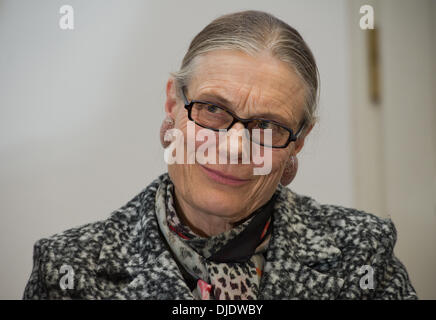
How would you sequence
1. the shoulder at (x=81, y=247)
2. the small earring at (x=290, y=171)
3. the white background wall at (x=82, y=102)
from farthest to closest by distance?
the small earring at (x=290, y=171) → the white background wall at (x=82, y=102) → the shoulder at (x=81, y=247)

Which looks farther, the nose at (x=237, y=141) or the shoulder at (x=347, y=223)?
the shoulder at (x=347, y=223)

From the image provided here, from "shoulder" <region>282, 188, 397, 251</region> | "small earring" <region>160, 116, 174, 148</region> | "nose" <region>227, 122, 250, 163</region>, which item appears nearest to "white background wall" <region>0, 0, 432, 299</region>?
"small earring" <region>160, 116, 174, 148</region>

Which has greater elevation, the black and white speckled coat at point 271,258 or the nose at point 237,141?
the nose at point 237,141

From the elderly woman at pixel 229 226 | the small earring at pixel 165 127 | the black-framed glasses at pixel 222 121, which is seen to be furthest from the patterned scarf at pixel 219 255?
the black-framed glasses at pixel 222 121

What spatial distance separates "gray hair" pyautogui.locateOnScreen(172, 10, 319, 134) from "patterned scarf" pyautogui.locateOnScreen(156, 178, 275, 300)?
0.32 m

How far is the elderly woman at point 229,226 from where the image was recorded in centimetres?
113

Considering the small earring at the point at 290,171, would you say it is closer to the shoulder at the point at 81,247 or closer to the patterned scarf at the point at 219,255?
the patterned scarf at the point at 219,255

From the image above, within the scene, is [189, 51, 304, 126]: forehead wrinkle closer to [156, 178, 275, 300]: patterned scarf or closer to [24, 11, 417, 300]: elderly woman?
[24, 11, 417, 300]: elderly woman

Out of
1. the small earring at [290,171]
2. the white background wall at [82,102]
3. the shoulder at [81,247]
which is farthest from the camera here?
the small earring at [290,171]

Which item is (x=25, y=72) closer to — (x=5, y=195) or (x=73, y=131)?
(x=73, y=131)

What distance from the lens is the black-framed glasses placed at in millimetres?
1136

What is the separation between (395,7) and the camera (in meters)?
1.43

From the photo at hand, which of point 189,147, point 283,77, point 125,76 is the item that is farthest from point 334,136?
point 125,76

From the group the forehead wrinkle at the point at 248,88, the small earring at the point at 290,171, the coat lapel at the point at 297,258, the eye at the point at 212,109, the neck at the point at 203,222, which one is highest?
the forehead wrinkle at the point at 248,88
